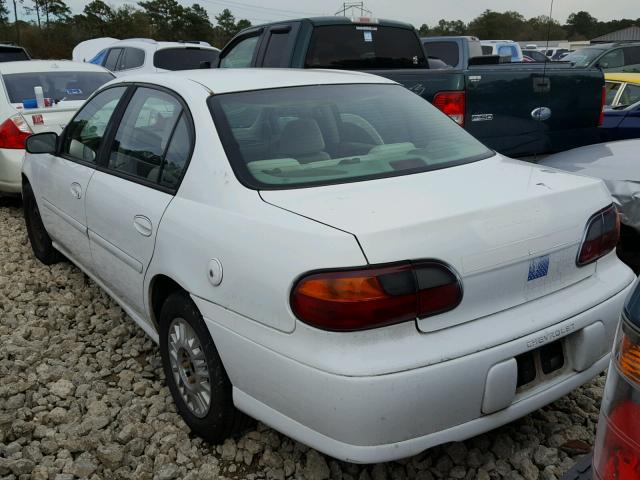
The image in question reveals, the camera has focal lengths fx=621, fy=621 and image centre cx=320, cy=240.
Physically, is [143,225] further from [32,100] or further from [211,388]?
[32,100]

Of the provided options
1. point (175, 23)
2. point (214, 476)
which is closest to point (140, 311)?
point (214, 476)

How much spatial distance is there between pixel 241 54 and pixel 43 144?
2911mm

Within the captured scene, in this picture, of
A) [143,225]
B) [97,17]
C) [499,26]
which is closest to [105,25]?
[97,17]

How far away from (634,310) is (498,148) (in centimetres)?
416

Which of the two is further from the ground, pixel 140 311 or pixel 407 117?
pixel 407 117

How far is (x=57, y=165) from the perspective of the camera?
392 centimetres

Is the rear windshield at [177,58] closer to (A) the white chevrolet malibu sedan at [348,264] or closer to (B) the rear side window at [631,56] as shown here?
(A) the white chevrolet malibu sedan at [348,264]

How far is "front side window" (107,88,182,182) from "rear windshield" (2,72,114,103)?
3763 mm

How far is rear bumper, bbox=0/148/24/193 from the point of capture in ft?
19.5

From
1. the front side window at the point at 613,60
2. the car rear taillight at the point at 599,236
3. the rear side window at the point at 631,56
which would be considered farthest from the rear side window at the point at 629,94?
the rear side window at the point at 631,56

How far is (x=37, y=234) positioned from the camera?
15.9 feet

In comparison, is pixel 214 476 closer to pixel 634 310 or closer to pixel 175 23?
pixel 634 310

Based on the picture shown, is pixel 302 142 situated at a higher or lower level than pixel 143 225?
higher

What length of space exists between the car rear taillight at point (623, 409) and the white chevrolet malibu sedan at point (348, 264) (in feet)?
2.14
